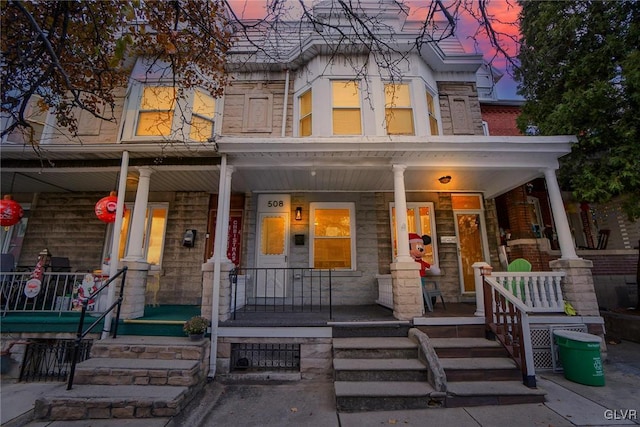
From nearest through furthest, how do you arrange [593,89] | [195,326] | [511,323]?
[511,323], [195,326], [593,89]

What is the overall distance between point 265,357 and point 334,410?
1.64m

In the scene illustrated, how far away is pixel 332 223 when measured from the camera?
7039 mm

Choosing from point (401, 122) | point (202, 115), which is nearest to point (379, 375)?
point (401, 122)

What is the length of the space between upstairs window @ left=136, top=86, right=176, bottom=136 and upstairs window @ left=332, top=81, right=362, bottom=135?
3620mm

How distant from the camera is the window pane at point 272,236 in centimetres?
682

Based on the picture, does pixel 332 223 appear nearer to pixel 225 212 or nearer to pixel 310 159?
pixel 310 159

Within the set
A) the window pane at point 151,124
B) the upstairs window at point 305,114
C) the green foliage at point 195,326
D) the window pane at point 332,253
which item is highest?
the upstairs window at point 305,114

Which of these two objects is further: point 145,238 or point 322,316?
point 145,238

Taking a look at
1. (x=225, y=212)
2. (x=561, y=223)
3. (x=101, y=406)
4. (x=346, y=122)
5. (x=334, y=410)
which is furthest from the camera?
(x=346, y=122)

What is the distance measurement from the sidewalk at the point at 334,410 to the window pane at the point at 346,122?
16.7 ft

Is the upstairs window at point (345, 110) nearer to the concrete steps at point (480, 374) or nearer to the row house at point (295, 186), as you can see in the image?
the row house at point (295, 186)

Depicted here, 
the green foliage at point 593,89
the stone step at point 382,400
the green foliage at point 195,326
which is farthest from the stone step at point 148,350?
the green foliage at point 593,89

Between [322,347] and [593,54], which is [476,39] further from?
[593,54]

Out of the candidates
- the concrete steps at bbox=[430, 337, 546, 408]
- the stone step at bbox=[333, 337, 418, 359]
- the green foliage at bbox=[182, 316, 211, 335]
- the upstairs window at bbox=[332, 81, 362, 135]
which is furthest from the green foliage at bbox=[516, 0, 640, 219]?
the green foliage at bbox=[182, 316, 211, 335]
